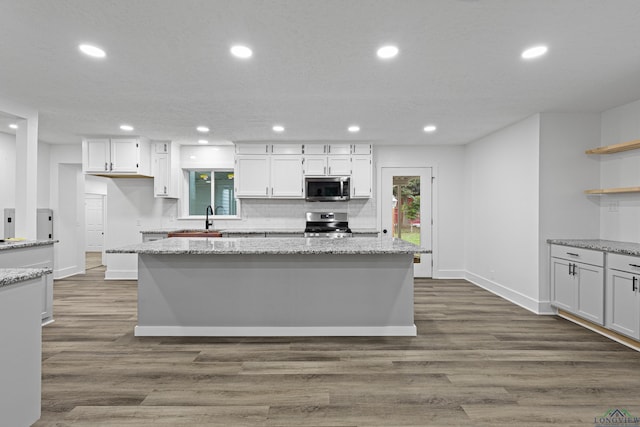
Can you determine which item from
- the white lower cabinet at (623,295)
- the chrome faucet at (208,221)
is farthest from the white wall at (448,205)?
the chrome faucet at (208,221)

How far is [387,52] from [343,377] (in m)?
2.49

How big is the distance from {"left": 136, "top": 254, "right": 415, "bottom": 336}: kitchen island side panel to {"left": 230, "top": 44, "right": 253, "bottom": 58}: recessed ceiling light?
71.8 inches

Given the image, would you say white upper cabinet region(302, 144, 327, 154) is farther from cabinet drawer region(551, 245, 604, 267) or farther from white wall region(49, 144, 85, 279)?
white wall region(49, 144, 85, 279)

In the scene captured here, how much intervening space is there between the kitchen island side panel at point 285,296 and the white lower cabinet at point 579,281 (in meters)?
1.86

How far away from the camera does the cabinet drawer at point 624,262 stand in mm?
3050

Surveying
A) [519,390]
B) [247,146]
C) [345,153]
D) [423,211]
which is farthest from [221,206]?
[519,390]

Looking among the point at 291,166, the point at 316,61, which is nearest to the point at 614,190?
the point at 316,61

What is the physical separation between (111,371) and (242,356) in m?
0.99

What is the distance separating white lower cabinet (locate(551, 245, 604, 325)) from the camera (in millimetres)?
3436

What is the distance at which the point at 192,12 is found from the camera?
84.1 inches

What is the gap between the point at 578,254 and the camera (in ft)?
12.2

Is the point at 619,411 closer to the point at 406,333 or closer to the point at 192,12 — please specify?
the point at 406,333

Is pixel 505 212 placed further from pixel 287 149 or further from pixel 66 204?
pixel 66 204

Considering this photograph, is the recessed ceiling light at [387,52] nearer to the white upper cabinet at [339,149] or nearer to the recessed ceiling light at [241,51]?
the recessed ceiling light at [241,51]
